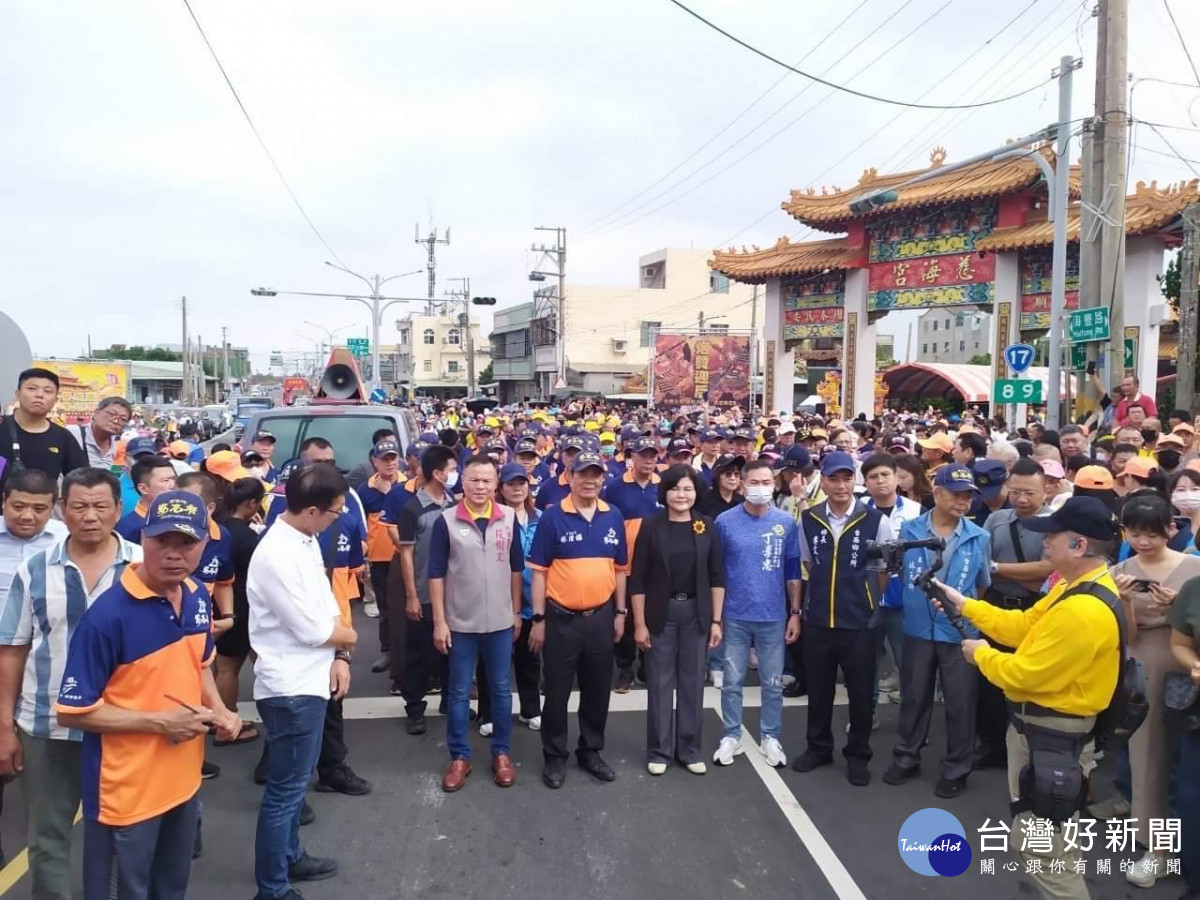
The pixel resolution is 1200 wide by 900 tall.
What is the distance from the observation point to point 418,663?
5449 millimetres

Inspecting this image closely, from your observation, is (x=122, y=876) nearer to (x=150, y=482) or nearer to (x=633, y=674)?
(x=150, y=482)

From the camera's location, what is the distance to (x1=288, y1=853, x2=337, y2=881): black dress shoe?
364 centimetres

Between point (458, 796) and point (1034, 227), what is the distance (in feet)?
64.9

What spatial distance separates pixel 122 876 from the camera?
106 inches

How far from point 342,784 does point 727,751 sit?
222 centimetres

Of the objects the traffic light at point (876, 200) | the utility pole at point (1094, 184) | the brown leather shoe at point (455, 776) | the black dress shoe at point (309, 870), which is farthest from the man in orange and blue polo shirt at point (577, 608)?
the traffic light at point (876, 200)

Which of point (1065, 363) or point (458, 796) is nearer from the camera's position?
point (458, 796)

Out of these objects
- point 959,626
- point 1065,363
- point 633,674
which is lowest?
point 633,674

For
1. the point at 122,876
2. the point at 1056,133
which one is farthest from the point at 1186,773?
the point at 1056,133

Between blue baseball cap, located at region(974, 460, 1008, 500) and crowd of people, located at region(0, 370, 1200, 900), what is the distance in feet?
0.06

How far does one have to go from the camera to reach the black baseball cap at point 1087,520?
295 centimetres

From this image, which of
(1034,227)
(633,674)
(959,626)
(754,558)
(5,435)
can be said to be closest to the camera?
(959,626)

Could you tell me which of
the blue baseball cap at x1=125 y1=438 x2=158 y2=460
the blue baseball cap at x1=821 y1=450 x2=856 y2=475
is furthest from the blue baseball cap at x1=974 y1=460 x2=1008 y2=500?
the blue baseball cap at x1=125 y1=438 x2=158 y2=460

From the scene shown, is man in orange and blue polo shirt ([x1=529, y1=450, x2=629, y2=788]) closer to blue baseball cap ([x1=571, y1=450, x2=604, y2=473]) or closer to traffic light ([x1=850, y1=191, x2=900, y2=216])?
blue baseball cap ([x1=571, y1=450, x2=604, y2=473])
